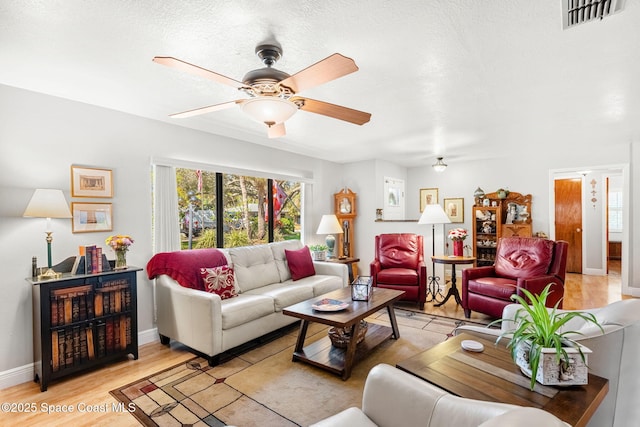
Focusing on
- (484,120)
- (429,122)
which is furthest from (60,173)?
(484,120)

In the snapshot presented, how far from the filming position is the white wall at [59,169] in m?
2.58

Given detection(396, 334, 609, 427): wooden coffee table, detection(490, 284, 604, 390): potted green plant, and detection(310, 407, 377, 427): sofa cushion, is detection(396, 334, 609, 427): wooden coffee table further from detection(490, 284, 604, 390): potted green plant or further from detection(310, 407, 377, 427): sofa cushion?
detection(310, 407, 377, 427): sofa cushion

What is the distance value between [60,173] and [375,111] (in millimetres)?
3010

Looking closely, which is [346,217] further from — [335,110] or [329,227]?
[335,110]

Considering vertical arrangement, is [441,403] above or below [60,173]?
below

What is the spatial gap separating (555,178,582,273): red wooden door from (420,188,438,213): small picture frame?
263 cm

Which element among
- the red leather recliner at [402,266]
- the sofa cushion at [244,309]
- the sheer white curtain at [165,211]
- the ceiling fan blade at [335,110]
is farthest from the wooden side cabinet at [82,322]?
the red leather recliner at [402,266]

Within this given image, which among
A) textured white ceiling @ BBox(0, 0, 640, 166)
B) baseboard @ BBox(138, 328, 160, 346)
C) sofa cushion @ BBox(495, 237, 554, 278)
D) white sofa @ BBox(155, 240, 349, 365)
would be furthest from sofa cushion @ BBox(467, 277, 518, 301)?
baseboard @ BBox(138, 328, 160, 346)

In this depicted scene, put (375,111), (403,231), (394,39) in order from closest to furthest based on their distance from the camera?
(394,39) → (375,111) → (403,231)

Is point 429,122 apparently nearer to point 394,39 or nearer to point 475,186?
point 394,39

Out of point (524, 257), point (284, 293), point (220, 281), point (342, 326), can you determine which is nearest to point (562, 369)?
point (342, 326)

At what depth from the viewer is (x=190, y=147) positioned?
381 cm

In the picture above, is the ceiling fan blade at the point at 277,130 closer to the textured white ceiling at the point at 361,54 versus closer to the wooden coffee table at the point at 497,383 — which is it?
the textured white ceiling at the point at 361,54

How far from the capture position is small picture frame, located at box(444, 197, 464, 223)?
676 cm
